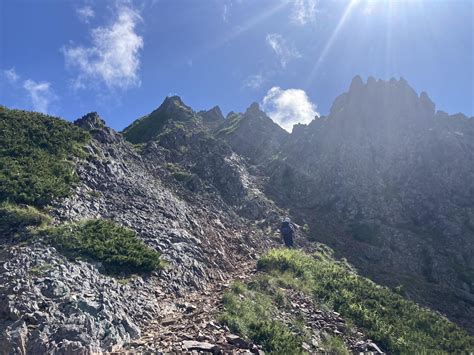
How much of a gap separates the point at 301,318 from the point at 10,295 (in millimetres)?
13914

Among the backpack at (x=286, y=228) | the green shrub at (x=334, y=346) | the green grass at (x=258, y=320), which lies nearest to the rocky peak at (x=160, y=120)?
the backpack at (x=286, y=228)

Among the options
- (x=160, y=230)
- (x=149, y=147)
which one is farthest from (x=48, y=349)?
(x=149, y=147)

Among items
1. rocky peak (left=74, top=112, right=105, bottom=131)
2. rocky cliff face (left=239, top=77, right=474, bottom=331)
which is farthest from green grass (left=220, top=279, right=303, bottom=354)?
rocky peak (left=74, top=112, right=105, bottom=131)

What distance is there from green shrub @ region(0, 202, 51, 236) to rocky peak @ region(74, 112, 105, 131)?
19495 millimetres

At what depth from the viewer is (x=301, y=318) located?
2183cm

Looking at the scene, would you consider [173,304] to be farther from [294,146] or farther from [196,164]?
[294,146]

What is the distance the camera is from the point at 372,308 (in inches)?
1033

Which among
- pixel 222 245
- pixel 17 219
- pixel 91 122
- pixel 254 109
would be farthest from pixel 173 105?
pixel 17 219

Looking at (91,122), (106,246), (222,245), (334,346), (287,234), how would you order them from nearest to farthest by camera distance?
(334,346) → (106,246) → (222,245) → (287,234) → (91,122)

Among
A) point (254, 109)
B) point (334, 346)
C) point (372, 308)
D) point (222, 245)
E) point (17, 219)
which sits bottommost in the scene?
point (334, 346)

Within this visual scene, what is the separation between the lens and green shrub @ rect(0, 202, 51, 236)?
21.9m

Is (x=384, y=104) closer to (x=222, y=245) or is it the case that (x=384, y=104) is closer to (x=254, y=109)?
(x=254, y=109)

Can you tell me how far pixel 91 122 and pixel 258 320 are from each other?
31754 millimetres

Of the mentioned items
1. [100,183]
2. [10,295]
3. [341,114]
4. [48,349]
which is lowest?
[48,349]
